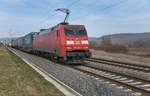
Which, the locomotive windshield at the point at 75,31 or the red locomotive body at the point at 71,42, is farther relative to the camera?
the locomotive windshield at the point at 75,31

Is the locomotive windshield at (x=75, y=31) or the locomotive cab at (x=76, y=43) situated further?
the locomotive windshield at (x=75, y=31)

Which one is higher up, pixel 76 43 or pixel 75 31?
pixel 75 31

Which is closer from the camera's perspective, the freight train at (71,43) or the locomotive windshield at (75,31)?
the freight train at (71,43)

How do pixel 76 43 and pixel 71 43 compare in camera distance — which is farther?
pixel 76 43

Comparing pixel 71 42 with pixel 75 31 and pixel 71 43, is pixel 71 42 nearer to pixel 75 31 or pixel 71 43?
pixel 71 43

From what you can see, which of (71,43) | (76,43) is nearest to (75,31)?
(76,43)

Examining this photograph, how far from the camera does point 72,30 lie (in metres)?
28.2

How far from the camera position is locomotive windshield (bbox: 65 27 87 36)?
27922 mm

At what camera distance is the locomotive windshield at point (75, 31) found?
27922 mm

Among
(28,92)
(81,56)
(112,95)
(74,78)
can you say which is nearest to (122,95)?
(112,95)

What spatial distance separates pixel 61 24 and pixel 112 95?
18.9 metres

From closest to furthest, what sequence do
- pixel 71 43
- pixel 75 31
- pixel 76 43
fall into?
pixel 71 43 < pixel 76 43 < pixel 75 31

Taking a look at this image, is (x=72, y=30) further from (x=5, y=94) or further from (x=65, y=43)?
(x=5, y=94)

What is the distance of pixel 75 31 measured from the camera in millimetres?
28250
